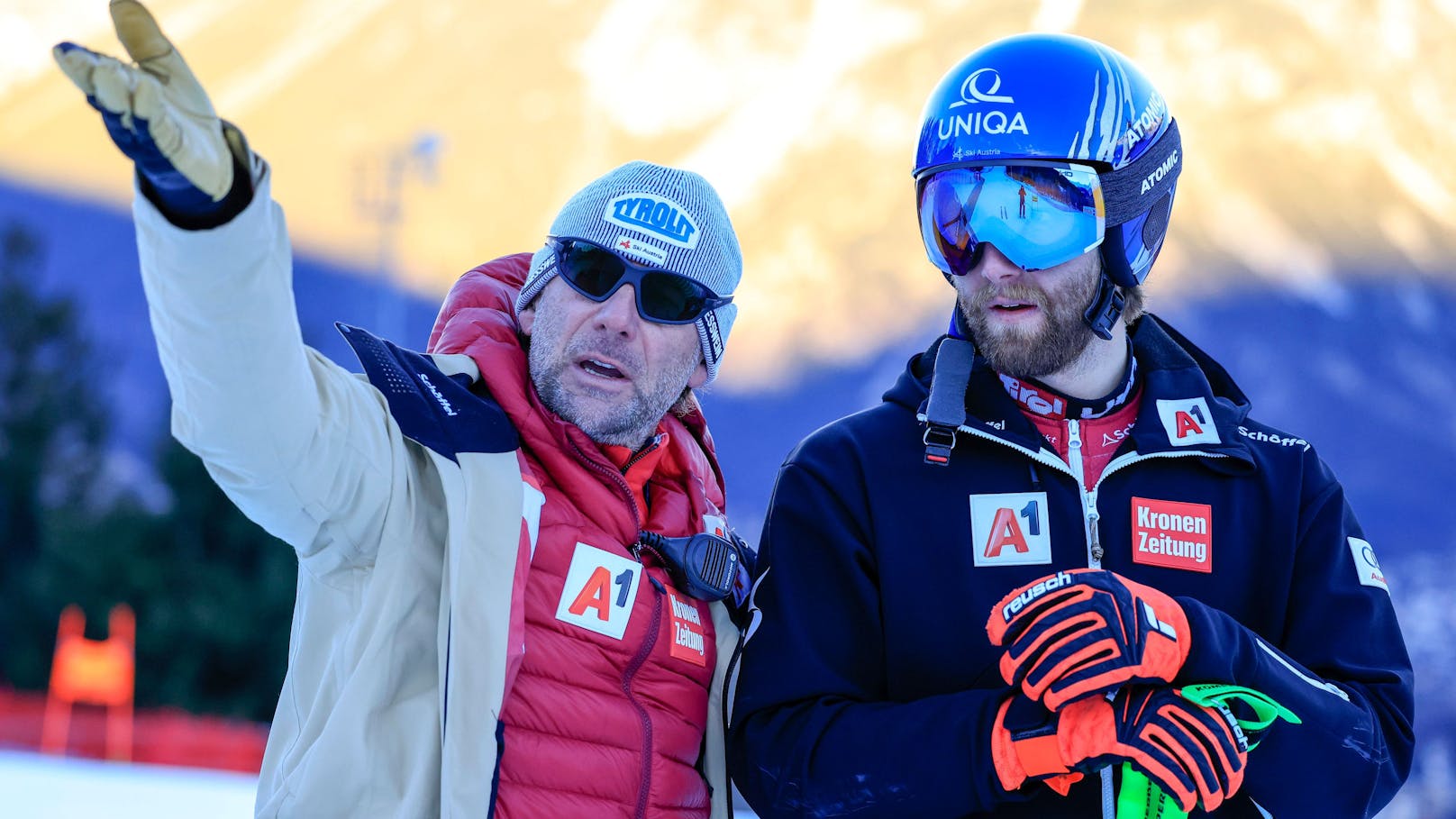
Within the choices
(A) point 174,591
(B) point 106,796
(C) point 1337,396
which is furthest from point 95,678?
(C) point 1337,396

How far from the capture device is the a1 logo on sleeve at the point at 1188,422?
9.00 ft

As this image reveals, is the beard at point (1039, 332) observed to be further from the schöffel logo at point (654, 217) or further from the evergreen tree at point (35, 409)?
the evergreen tree at point (35, 409)

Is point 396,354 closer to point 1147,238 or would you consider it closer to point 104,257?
point 1147,238

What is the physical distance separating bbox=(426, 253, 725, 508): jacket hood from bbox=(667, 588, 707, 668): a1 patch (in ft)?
1.06

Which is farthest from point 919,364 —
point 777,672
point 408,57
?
point 408,57

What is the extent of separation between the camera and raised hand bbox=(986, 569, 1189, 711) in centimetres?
222

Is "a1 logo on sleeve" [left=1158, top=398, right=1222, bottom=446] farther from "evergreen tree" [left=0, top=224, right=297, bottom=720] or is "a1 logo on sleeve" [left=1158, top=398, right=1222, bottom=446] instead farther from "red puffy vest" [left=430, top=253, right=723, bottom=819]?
"evergreen tree" [left=0, top=224, right=297, bottom=720]

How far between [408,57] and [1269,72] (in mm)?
21378

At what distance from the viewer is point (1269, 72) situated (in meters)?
31.5

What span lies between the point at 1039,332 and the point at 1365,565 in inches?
29.0

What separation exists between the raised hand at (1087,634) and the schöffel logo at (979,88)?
0.99 metres

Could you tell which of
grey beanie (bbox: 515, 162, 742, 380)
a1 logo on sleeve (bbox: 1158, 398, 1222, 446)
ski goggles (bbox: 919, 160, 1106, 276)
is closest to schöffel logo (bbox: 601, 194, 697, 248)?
grey beanie (bbox: 515, 162, 742, 380)

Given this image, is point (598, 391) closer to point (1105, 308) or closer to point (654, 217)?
point (654, 217)

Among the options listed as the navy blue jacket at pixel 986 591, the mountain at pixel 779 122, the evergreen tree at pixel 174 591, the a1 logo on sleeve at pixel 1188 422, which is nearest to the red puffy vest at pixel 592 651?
the navy blue jacket at pixel 986 591
